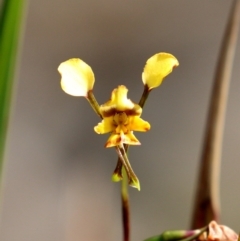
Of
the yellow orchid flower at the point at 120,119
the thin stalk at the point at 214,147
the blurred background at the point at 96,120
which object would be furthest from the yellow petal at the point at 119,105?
the blurred background at the point at 96,120

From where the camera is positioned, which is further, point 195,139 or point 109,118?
point 195,139

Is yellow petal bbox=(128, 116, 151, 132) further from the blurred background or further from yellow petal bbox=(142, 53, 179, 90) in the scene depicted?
the blurred background

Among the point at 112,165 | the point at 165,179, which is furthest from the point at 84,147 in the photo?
the point at 165,179

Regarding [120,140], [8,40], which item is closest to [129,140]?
[120,140]

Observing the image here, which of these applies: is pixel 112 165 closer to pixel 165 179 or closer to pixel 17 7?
pixel 165 179

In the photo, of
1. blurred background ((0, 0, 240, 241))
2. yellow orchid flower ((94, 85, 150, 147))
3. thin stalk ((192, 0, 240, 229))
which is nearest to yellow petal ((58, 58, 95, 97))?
yellow orchid flower ((94, 85, 150, 147))

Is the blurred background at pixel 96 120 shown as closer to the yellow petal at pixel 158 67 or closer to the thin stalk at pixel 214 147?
the thin stalk at pixel 214 147

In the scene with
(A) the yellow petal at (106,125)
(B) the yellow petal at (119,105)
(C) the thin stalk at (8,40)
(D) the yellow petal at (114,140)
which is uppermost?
(C) the thin stalk at (8,40)
